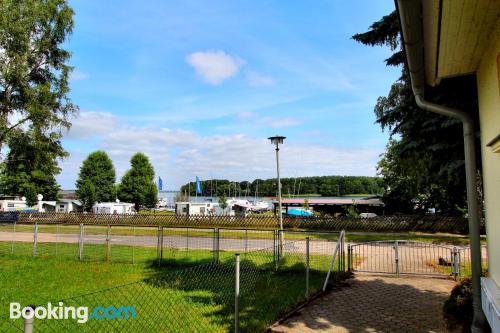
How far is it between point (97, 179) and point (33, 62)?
154ft

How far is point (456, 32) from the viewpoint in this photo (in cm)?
380

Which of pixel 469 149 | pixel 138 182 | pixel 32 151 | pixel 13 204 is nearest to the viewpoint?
pixel 469 149

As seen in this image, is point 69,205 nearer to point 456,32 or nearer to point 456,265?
point 456,265

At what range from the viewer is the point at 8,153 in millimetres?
19641

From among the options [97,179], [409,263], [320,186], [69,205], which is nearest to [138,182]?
[97,179]

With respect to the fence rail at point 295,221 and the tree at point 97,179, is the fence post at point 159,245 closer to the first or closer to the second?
the fence rail at point 295,221

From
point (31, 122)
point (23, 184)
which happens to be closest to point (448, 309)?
point (31, 122)

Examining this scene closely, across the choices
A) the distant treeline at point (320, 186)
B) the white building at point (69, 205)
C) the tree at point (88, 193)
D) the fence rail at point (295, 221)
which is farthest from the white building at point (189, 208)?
the distant treeline at point (320, 186)

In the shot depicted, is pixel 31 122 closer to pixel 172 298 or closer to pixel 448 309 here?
pixel 172 298

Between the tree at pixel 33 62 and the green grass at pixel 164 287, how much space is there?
7952mm

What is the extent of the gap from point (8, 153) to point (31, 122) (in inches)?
82.5

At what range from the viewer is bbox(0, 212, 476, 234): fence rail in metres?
28.0

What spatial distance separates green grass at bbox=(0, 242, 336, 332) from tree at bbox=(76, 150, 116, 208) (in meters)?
51.3

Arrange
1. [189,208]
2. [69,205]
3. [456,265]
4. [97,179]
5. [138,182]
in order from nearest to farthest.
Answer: [456,265] < [189,208] < [69,205] < [97,179] < [138,182]
